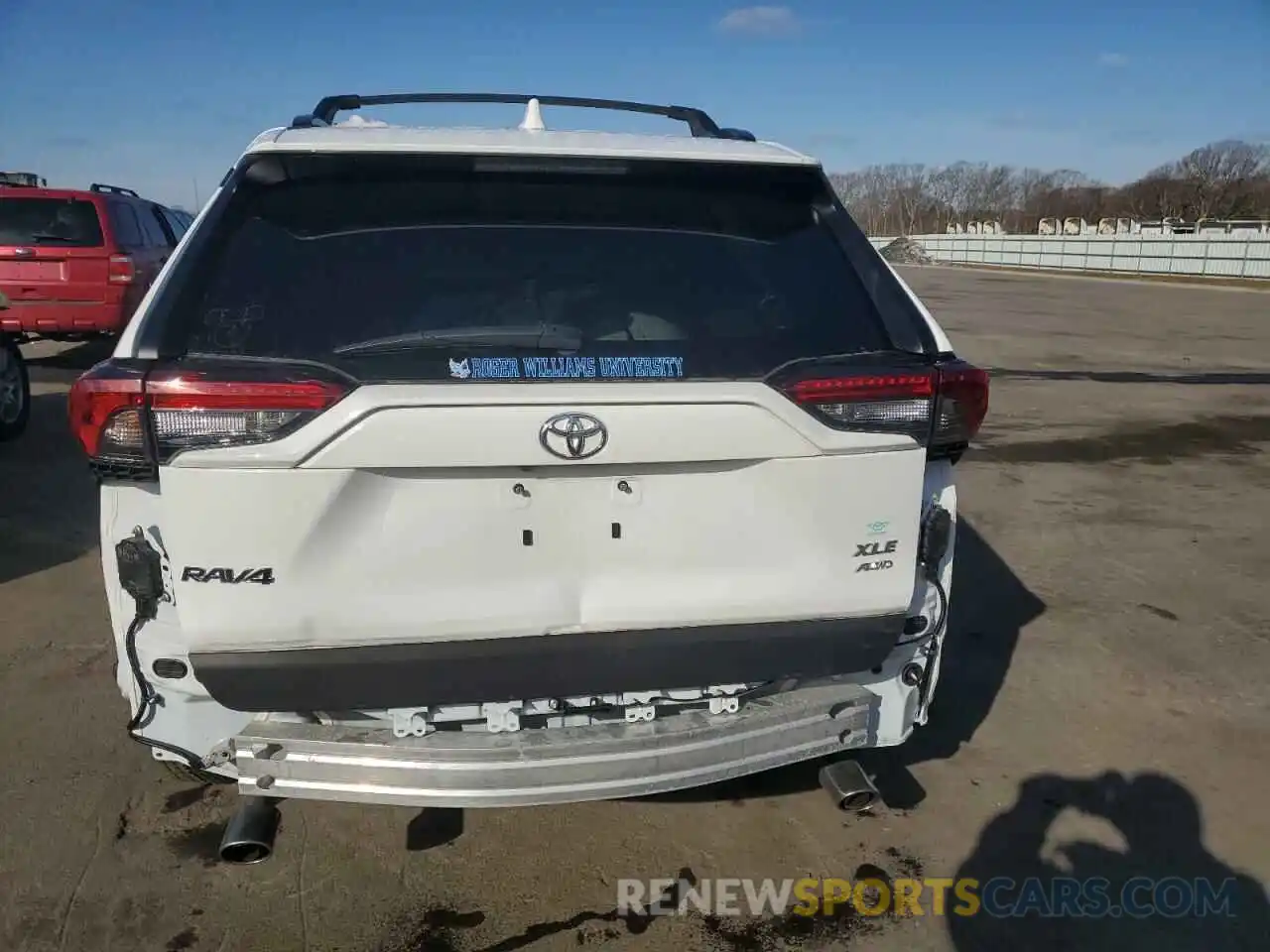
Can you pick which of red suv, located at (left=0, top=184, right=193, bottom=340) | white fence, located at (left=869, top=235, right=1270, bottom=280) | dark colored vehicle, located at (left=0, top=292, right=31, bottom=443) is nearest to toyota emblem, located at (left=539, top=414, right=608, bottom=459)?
dark colored vehicle, located at (left=0, top=292, right=31, bottom=443)

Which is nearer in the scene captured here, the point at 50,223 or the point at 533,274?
the point at 533,274

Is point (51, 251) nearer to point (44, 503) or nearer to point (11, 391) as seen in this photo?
point (11, 391)

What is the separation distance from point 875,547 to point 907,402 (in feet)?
1.26

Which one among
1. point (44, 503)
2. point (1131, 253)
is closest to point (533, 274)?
point (44, 503)

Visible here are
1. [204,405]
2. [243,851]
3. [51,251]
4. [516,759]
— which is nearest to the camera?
[204,405]

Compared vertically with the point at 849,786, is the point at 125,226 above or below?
above

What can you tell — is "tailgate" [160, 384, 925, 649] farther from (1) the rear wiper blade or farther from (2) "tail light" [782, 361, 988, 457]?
(1) the rear wiper blade

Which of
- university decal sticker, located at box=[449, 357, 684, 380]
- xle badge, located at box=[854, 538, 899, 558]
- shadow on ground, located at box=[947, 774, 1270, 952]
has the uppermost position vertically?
university decal sticker, located at box=[449, 357, 684, 380]

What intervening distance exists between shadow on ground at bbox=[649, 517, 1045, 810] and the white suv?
76cm

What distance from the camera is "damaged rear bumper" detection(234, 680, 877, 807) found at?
2.33m

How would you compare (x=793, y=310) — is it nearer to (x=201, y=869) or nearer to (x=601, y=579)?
(x=601, y=579)

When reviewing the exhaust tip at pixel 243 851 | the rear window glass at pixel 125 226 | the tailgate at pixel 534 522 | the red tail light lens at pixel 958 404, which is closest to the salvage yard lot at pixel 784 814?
the exhaust tip at pixel 243 851

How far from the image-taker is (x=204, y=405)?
2.14m

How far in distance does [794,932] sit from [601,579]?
1.20 meters
